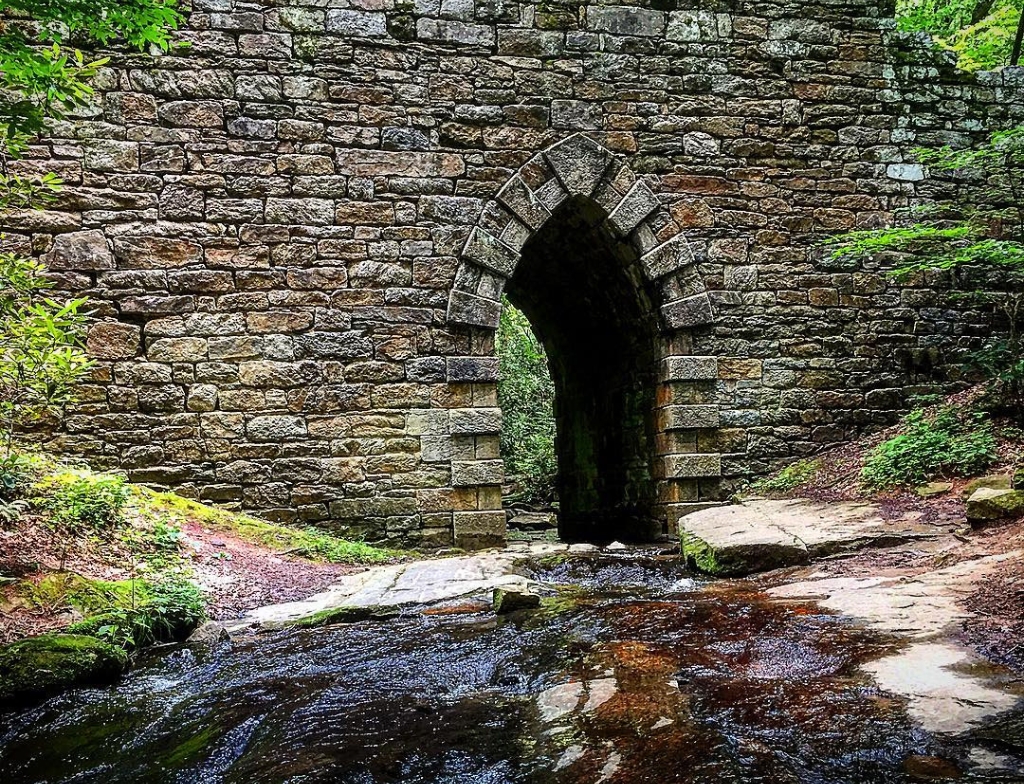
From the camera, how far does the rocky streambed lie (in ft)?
6.44

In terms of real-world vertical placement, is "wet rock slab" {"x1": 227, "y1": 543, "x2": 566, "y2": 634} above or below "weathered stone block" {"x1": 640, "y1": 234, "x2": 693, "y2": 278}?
below

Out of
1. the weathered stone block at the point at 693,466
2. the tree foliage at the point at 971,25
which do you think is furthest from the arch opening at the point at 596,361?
the tree foliage at the point at 971,25

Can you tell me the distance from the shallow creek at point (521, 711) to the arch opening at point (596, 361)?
15.1 ft

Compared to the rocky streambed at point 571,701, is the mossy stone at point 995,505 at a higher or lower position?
higher

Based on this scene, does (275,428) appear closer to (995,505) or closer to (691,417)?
(691,417)

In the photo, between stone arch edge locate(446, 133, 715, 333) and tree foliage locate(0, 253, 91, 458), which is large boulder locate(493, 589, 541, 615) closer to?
tree foliage locate(0, 253, 91, 458)

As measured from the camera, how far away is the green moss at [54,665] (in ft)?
9.45

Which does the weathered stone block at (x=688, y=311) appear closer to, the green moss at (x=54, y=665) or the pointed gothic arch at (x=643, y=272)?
the pointed gothic arch at (x=643, y=272)

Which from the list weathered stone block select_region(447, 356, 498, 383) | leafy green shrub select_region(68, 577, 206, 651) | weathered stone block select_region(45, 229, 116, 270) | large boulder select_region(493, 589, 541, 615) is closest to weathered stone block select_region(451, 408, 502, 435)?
weathered stone block select_region(447, 356, 498, 383)

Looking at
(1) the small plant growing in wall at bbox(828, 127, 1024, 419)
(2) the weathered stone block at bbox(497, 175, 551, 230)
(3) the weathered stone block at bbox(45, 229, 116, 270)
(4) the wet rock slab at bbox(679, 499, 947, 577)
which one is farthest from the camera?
(1) the small plant growing in wall at bbox(828, 127, 1024, 419)

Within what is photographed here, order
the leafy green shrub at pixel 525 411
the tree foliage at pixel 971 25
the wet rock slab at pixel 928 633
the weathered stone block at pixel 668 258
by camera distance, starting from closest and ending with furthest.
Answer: the wet rock slab at pixel 928 633 < the weathered stone block at pixel 668 258 < the tree foliage at pixel 971 25 < the leafy green shrub at pixel 525 411

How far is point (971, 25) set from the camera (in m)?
12.1

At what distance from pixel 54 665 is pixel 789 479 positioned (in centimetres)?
627

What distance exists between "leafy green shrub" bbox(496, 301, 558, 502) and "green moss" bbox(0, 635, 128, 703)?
1117 cm
